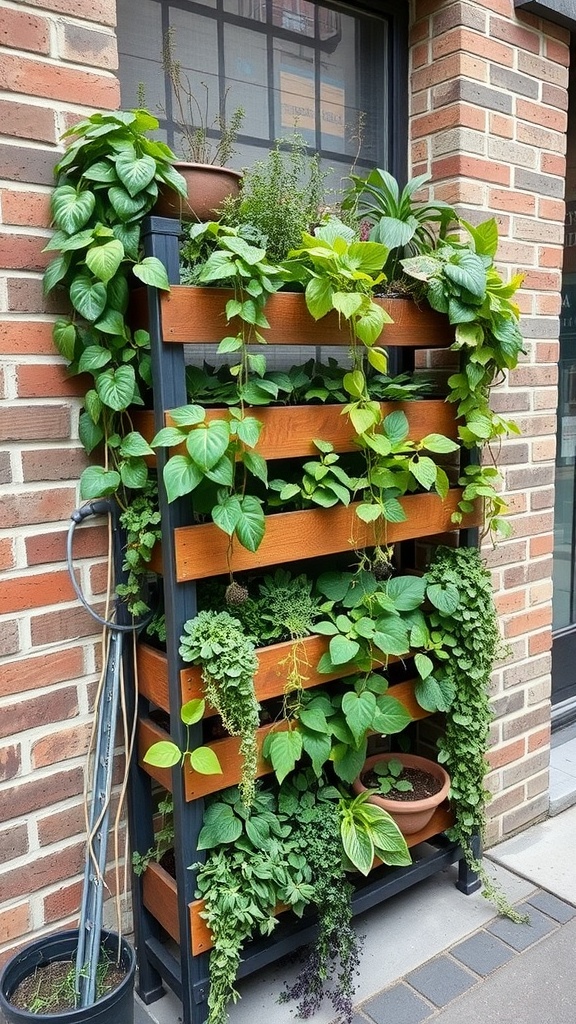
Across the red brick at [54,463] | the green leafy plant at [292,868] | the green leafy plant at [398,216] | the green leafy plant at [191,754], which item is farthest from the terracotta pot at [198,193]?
the green leafy plant at [292,868]

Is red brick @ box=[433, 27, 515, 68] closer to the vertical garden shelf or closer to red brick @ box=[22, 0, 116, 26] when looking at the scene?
the vertical garden shelf

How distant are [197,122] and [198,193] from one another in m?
0.46

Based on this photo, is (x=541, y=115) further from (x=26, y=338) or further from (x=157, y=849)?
(x=157, y=849)

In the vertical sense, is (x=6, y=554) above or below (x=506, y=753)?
above

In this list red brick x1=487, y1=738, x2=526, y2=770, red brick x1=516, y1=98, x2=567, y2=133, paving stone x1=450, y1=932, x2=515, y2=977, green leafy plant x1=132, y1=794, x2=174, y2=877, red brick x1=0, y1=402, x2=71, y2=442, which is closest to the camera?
red brick x1=0, y1=402, x2=71, y2=442

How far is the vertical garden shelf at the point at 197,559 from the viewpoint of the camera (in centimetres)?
148

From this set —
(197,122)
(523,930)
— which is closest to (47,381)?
(197,122)

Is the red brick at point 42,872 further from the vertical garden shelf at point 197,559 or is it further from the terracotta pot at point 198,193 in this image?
the terracotta pot at point 198,193

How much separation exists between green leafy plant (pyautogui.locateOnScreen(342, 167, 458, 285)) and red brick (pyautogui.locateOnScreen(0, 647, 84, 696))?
1126mm

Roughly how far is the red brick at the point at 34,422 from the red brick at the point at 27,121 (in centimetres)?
51

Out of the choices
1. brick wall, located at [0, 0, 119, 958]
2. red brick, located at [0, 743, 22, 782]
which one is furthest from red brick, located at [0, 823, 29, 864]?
red brick, located at [0, 743, 22, 782]

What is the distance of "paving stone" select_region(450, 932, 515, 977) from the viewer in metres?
1.91

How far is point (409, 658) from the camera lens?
2.11m

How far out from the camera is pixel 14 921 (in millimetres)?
1589
